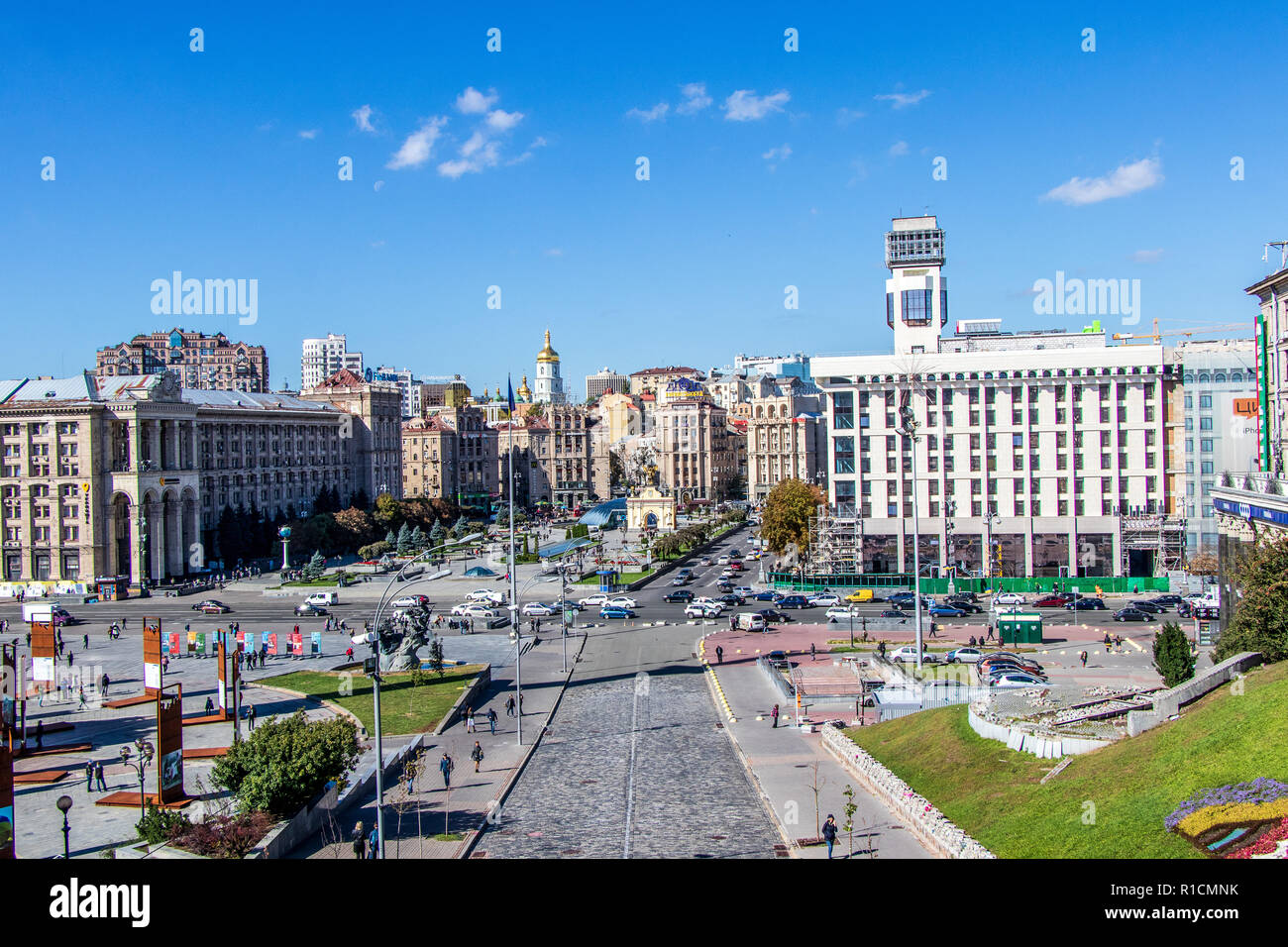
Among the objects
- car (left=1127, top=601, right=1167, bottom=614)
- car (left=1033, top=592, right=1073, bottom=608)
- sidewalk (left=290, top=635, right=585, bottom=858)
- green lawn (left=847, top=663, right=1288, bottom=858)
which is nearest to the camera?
green lawn (left=847, top=663, right=1288, bottom=858)

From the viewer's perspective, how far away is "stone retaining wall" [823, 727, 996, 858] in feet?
68.7

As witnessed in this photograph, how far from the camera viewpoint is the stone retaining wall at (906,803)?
2095cm

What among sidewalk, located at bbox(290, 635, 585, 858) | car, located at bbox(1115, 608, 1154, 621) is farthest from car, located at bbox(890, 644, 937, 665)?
car, located at bbox(1115, 608, 1154, 621)

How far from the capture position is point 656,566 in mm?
83938

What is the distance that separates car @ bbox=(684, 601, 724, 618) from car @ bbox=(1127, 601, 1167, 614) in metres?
21.8

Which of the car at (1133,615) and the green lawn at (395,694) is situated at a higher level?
the car at (1133,615)

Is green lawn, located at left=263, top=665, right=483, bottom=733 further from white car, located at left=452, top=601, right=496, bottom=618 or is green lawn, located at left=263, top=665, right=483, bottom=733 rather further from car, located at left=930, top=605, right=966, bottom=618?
car, located at left=930, top=605, right=966, bottom=618

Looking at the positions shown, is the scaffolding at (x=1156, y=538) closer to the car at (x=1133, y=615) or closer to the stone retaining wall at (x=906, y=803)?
the car at (x=1133, y=615)

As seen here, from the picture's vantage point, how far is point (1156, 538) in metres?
70.9

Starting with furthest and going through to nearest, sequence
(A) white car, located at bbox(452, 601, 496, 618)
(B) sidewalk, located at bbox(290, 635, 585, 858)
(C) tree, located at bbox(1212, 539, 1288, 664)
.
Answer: (A) white car, located at bbox(452, 601, 496, 618), (C) tree, located at bbox(1212, 539, 1288, 664), (B) sidewalk, located at bbox(290, 635, 585, 858)

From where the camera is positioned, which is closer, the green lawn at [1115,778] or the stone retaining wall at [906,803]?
the green lawn at [1115,778]

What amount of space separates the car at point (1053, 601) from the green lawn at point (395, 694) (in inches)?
1302
